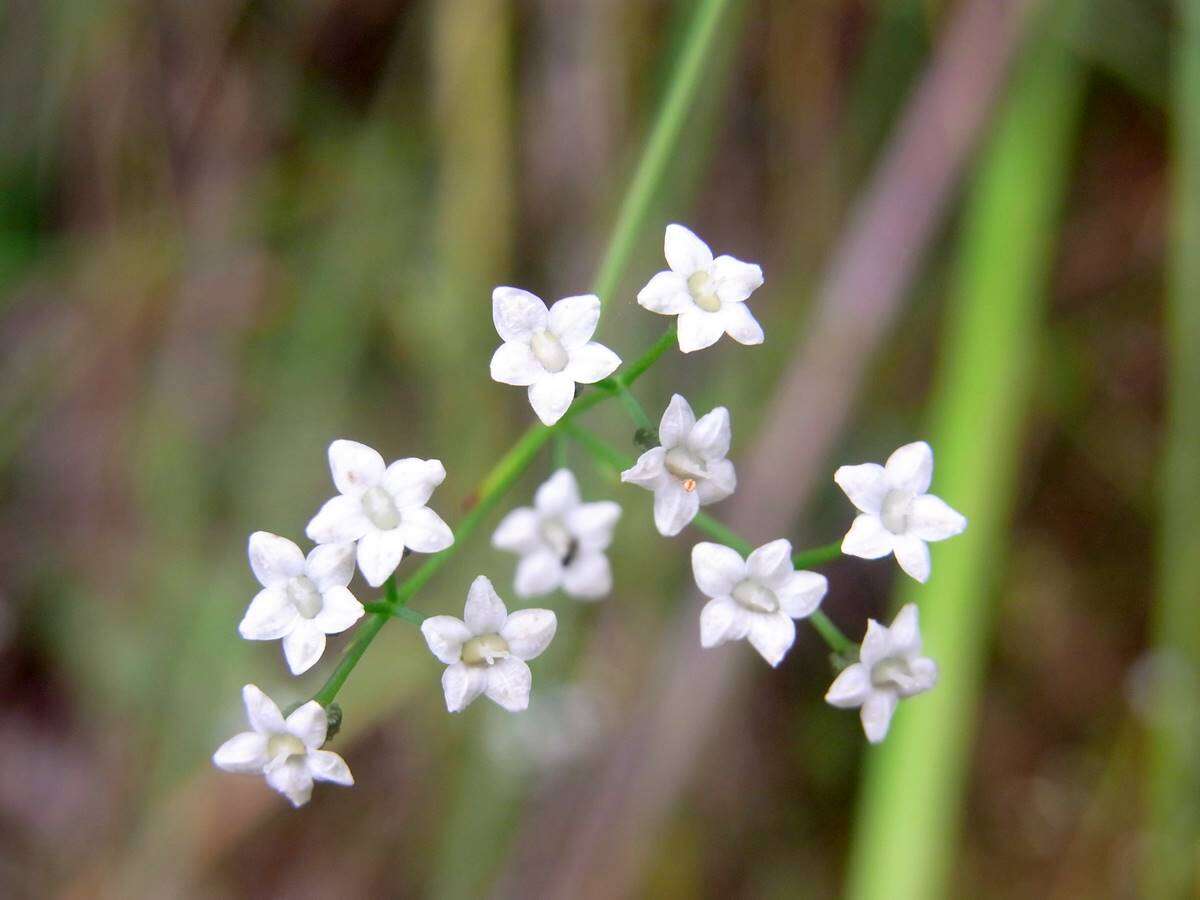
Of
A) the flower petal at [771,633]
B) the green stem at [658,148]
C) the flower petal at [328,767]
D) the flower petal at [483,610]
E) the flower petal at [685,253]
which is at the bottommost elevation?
the flower petal at [328,767]

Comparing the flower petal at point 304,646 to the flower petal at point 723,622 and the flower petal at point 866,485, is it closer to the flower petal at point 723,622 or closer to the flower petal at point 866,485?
the flower petal at point 723,622

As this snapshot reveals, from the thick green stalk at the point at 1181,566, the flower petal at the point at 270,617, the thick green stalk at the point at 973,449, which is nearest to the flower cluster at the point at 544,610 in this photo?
the flower petal at the point at 270,617

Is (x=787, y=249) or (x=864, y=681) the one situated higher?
(x=787, y=249)

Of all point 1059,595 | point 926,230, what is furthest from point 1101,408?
point 926,230

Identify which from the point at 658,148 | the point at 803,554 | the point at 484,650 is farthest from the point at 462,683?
the point at 658,148

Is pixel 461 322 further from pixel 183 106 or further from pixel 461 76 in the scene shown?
pixel 183 106
